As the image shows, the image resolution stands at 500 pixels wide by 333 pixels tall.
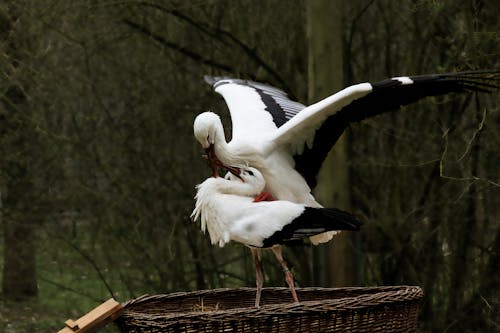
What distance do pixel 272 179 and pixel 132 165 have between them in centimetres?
320

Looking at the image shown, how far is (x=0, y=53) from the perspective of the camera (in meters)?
6.43

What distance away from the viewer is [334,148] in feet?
17.3

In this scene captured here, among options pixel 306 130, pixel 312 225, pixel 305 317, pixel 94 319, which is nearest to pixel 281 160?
pixel 306 130

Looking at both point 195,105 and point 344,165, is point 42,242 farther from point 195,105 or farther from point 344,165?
point 344,165

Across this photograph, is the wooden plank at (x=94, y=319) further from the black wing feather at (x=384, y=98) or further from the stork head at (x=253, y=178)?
the black wing feather at (x=384, y=98)

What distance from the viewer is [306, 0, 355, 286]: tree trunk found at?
525 cm

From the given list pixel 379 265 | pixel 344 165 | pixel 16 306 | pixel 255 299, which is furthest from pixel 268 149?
pixel 16 306

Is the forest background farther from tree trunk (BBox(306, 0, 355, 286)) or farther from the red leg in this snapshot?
the red leg

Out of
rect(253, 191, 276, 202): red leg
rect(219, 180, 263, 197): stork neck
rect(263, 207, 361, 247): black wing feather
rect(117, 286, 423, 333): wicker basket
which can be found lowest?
rect(117, 286, 423, 333): wicker basket

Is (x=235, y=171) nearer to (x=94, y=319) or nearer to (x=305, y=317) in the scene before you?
(x=305, y=317)

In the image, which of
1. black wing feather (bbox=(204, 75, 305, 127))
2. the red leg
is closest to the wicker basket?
the red leg

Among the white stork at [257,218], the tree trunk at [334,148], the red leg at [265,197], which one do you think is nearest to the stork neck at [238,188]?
the white stork at [257,218]

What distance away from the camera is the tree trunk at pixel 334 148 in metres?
5.25

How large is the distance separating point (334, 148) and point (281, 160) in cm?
155
